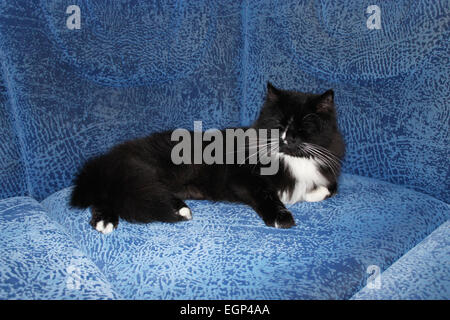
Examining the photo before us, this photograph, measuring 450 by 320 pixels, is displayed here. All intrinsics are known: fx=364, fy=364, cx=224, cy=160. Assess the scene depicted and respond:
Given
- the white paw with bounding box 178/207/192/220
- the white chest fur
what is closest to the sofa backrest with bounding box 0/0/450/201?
the white chest fur

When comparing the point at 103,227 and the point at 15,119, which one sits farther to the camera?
the point at 15,119

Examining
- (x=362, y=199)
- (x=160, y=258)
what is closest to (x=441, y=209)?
(x=362, y=199)

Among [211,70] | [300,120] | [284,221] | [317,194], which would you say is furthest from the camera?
[211,70]

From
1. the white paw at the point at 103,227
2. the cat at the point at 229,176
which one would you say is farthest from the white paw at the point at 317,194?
the white paw at the point at 103,227

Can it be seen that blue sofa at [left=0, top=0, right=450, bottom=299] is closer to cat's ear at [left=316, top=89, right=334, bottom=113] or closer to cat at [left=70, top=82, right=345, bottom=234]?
cat at [left=70, top=82, right=345, bottom=234]

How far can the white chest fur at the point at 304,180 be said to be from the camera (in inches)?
59.9

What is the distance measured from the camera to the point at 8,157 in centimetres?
142

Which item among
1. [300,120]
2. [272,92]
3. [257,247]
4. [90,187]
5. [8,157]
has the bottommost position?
[257,247]

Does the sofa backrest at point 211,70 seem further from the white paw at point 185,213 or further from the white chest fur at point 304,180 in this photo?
the white paw at point 185,213

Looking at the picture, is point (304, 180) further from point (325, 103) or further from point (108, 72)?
point (108, 72)

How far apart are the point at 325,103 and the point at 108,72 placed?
35.9 inches

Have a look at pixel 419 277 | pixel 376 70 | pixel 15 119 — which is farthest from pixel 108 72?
pixel 419 277

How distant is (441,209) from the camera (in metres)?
1.42

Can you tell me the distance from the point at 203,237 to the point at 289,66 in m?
0.97
